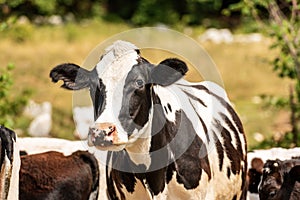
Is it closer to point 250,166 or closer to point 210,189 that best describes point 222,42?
point 250,166

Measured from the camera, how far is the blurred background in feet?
36.5

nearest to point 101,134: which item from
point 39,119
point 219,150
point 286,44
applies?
point 219,150

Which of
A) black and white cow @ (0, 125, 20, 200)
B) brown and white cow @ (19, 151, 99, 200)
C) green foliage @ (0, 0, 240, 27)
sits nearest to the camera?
black and white cow @ (0, 125, 20, 200)

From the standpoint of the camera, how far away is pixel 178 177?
20.1ft

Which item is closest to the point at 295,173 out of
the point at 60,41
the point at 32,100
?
the point at 32,100

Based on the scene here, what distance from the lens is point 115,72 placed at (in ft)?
18.0

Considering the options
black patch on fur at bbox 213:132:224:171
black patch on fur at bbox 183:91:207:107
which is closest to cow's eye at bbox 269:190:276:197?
black patch on fur at bbox 213:132:224:171

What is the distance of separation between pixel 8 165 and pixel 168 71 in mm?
1534

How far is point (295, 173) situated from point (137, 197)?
66.4 inches

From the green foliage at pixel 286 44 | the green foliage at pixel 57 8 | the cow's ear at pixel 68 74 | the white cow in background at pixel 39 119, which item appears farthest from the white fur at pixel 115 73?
the green foliage at pixel 57 8

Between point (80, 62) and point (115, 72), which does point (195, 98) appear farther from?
point (80, 62)

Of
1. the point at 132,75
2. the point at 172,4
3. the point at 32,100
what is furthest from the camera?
the point at 172,4

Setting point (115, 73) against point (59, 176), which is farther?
point (59, 176)

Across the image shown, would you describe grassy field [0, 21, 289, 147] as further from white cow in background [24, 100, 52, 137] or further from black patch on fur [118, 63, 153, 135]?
black patch on fur [118, 63, 153, 135]
